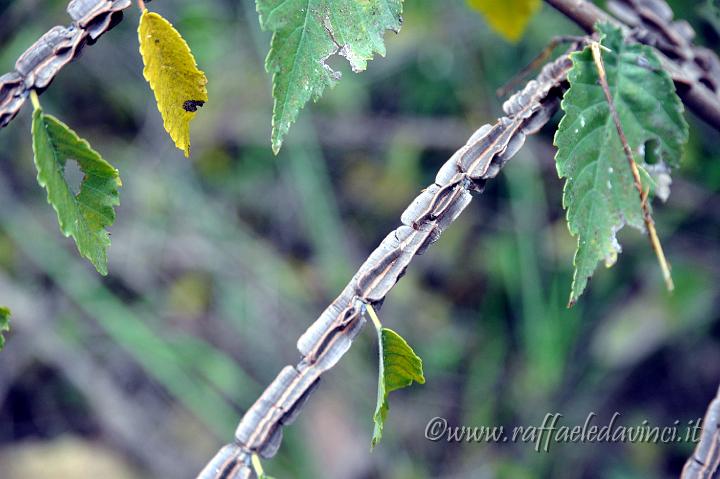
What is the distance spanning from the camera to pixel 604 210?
0.49m

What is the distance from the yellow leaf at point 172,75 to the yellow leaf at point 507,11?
1.06 feet

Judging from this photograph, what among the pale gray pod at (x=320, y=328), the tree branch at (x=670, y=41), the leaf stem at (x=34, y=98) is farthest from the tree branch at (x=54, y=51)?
the tree branch at (x=670, y=41)

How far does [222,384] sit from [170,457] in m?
0.17

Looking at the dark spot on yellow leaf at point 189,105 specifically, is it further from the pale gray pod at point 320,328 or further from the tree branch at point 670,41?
the tree branch at point 670,41

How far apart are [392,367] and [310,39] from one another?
9.0 inches

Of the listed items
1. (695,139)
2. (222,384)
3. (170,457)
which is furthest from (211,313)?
(695,139)

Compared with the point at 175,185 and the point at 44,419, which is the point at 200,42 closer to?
the point at 175,185

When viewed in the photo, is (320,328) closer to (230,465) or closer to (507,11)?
(230,465)

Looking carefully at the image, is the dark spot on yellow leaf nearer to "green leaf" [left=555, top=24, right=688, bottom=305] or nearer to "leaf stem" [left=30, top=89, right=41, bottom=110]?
"leaf stem" [left=30, top=89, right=41, bottom=110]

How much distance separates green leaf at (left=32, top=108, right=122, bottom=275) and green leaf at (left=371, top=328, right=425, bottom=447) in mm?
189

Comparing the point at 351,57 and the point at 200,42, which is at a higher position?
the point at 200,42

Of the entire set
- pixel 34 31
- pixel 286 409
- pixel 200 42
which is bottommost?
pixel 286 409

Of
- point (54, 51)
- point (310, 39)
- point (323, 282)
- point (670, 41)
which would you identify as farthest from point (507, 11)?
point (323, 282)

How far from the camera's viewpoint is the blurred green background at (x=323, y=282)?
4.29 ft
